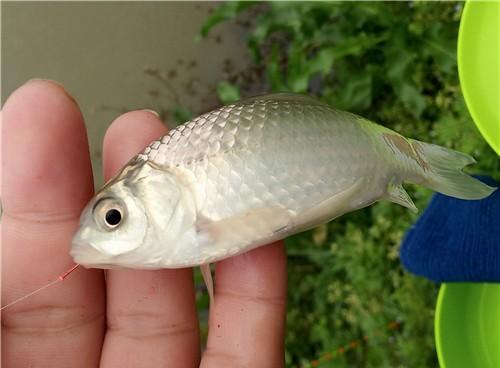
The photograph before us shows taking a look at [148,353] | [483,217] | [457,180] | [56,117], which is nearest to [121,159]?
[56,117]

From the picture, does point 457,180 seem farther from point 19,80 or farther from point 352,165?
point 19,80

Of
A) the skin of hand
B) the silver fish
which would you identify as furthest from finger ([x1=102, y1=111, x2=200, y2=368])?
the silver fish

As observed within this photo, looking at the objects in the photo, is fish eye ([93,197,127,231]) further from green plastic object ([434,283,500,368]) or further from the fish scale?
green plastic object ([434,283,500,368])

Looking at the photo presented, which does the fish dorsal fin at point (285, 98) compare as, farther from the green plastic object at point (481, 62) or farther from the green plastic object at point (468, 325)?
the green plastic object at point (468, 325)

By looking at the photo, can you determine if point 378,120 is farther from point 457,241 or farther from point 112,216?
point 112,216

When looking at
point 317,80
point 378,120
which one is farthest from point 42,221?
point 317,80

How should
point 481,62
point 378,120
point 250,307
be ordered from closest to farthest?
point 250,307, point 481,62, point 378,120
